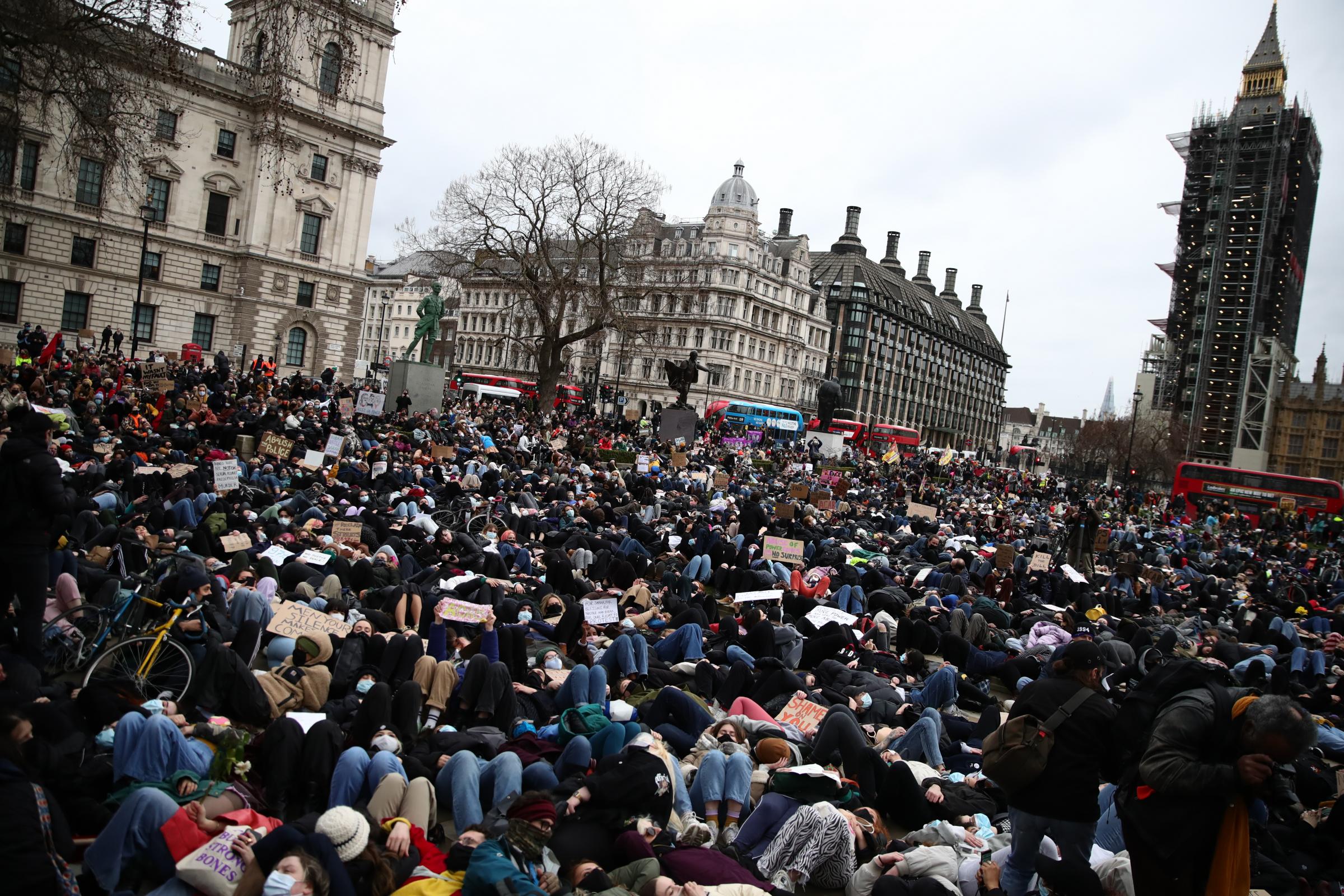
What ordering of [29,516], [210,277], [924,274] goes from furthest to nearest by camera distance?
[924,274], [210,277], [29,516]

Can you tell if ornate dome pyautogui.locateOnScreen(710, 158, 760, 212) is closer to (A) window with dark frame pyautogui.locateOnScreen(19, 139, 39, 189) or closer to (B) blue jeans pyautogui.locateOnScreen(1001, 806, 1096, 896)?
(A) window with dark frame pyautogui.locateOnScreen(19, 139, 39, 189)

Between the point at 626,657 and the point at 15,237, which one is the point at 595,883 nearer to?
the point at 626,657

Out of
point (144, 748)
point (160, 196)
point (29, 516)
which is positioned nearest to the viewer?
point (144, 748)

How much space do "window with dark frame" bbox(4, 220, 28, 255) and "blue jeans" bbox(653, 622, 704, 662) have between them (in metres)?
40.9

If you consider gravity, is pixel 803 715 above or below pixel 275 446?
below

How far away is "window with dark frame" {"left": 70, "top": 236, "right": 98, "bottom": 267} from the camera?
3991 cm

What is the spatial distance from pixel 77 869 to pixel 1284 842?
7525mm

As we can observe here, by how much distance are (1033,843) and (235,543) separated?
352 inches

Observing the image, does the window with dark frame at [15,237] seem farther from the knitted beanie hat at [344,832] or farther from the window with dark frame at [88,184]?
the knitted beanie hat at [344,832]

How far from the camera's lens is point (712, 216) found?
78875mm

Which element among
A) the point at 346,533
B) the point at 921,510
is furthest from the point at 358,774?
the point at 921,510

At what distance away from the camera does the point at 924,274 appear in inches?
4916

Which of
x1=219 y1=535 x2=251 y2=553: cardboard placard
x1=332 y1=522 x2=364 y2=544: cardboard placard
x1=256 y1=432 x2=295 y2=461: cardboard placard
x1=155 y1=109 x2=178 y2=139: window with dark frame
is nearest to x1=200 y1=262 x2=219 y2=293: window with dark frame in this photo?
x1=155 y1=109 x2=178 y2=139: window with dark frame

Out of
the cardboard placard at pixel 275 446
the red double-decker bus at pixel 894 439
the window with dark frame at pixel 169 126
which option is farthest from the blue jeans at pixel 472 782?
the red double-decker bus at pixel 894 439
